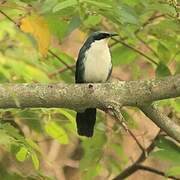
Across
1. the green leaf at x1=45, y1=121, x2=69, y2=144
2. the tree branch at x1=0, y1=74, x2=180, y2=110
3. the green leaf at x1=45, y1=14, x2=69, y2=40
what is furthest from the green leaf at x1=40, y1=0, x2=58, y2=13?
the green leaf at x1=45, y1=121, x2=69, y2=144

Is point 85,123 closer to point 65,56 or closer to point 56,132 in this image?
point 56,132

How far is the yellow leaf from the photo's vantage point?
76.9 inches

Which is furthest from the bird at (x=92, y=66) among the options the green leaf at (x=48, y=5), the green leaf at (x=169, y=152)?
the green leaf at (x=48, y=5)

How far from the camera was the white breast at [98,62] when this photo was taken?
2.88 metres

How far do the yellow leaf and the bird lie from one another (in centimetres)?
84

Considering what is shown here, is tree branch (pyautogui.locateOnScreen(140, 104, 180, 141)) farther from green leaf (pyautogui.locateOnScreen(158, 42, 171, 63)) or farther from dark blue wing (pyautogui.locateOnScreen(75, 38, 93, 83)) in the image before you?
dark blue wing (pyautogui.locateOnScreen(75, 38, 93, 83))

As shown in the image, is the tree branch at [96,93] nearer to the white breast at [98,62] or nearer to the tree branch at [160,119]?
the tree branch at [160,119]

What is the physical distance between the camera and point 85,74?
2930 mm

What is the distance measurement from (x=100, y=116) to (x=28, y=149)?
1.41 m

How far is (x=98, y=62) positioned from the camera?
2906 millimetres

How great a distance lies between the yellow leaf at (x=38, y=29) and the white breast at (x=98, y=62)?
0.88 metres

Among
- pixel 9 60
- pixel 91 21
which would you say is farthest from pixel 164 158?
pixel 9 60

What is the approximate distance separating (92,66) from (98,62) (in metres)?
0.04

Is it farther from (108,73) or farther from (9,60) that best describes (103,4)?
(108,73)
